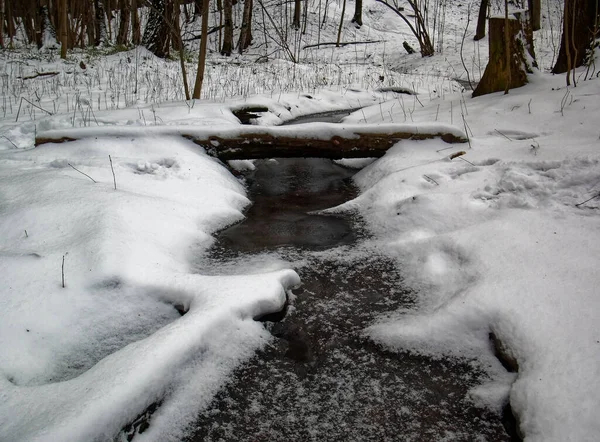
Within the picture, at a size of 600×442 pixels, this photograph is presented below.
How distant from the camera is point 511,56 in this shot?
4.95 m

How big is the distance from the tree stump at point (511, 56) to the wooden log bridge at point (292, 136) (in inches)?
67.3

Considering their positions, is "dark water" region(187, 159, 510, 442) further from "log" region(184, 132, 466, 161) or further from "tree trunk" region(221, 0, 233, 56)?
"tree trunk" region(221, 0, 233, 56)

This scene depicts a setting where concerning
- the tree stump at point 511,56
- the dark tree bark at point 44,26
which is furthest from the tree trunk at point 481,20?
the dark tree bark at point 44,26

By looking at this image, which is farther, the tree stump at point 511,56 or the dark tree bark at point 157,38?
the dark tree bark at point 157,38

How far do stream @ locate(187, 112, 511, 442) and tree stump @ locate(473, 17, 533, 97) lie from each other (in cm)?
330

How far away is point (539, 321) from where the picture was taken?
181cm

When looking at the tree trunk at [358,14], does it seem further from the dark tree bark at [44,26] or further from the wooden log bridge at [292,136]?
the wooden log bridge at [292,136]

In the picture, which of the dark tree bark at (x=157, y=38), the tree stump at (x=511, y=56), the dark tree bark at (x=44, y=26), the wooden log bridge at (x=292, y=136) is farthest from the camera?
the dark tree bark at (x=44, y=26)

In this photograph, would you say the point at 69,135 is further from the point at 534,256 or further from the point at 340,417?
the point at 534,256

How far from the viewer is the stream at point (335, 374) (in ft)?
5.22

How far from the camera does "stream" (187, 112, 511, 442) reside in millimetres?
1592

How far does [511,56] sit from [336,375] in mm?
4527

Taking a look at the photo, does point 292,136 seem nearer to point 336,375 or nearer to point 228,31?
point 336,375

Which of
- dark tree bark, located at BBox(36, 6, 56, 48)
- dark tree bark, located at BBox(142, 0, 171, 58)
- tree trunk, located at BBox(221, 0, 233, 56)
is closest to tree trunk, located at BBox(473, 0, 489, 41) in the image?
tree trunk, located at BBox(221, 0, 233, 56)
